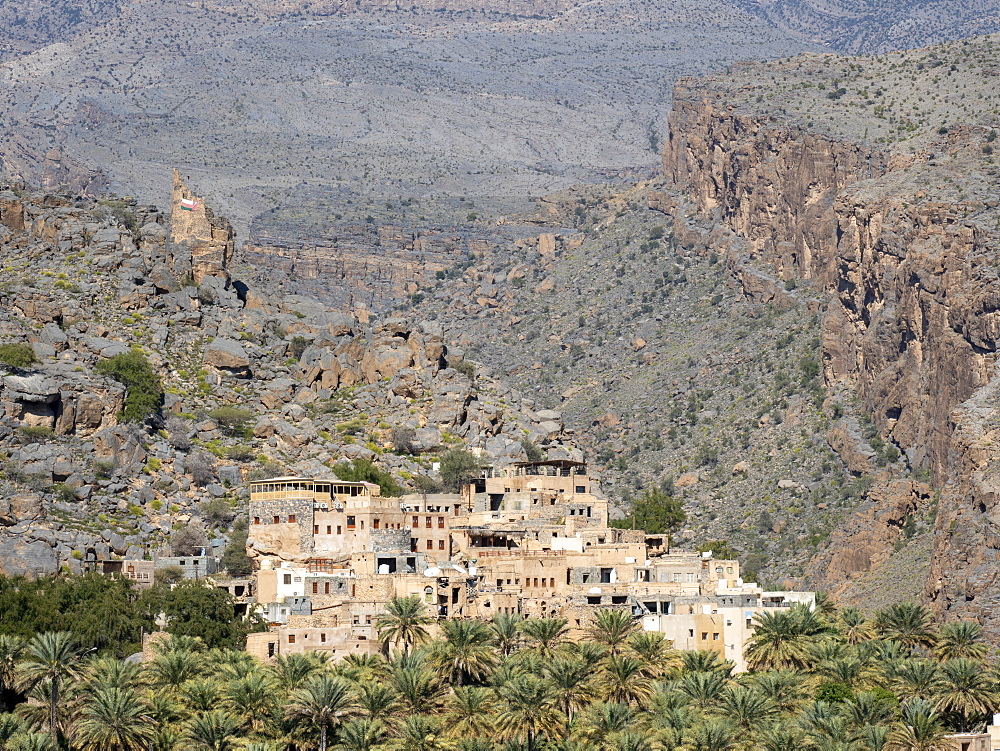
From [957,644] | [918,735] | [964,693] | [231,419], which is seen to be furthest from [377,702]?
[231,419]

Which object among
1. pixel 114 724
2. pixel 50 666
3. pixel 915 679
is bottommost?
pixel 114 724

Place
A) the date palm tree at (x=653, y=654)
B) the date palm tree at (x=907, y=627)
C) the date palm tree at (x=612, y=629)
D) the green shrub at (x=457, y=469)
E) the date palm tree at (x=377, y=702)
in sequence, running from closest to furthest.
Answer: the date palm tree at (x=377, y=702) < the date palm tree at (x=653, y=654) < the date palm tree at (x=612, y=629) < the date palm tree at (x=907, y=627) < the green shrub at (x=457, y=469)

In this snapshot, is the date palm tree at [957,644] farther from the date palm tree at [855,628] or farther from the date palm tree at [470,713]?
the date palm tree at [470,713]

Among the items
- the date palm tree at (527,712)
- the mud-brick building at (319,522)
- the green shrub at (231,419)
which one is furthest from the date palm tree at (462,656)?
the green shrub at (231,419)

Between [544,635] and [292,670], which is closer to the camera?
[292,670]

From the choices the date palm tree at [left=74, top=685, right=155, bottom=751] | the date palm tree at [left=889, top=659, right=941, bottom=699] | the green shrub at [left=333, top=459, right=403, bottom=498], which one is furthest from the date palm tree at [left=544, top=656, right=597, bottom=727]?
the green shrub at [left=333, top=459, right=403, bottom=498]

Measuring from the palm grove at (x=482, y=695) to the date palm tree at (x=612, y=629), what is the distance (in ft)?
0.39

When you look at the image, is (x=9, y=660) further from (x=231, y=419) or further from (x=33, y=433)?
(x=231, y=419)

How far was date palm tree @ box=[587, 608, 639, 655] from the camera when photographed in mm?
124750

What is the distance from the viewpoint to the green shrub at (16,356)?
598 feet

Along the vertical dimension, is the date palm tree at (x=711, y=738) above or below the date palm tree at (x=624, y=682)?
below

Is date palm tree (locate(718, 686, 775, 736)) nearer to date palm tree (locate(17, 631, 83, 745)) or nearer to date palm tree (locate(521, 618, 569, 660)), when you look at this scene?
date palm tree (locate(521, 618, 569, 660))

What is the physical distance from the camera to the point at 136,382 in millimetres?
187000

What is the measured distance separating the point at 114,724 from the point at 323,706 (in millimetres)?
9774
